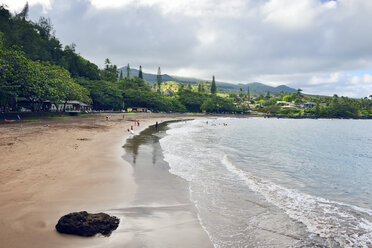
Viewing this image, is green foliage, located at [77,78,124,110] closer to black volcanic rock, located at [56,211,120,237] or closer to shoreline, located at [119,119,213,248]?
shoreline, located at [119,119,213,248]

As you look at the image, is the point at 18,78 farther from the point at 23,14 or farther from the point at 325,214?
the point at 23,14

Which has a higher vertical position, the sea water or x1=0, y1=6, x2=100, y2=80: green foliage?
x1=0, y1=6, x2=100, y2=80: green foliage

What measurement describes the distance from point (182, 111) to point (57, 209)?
128 metres

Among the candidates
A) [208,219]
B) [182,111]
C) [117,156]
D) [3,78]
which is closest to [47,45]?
[3,78]

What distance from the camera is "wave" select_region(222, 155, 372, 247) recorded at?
7.63m

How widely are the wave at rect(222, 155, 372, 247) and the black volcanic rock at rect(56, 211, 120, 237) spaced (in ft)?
23.6

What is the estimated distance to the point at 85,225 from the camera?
6.36m

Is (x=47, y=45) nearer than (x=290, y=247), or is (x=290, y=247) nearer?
(x=290, y=247)

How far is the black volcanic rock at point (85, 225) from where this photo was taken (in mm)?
6312

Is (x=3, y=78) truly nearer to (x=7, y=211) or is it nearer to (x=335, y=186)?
(x=7, y=211)

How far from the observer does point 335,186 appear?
13.8 metres

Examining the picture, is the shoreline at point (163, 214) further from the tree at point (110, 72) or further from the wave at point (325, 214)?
the tree at point (110, 72)

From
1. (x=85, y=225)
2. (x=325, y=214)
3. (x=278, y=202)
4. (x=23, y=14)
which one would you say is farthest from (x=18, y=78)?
(x=23, y=14)

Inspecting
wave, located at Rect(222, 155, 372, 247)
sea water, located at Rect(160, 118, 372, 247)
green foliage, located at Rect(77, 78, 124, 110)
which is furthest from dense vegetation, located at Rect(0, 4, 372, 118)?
wave, located at Rect(222, 155, 372, 247)
